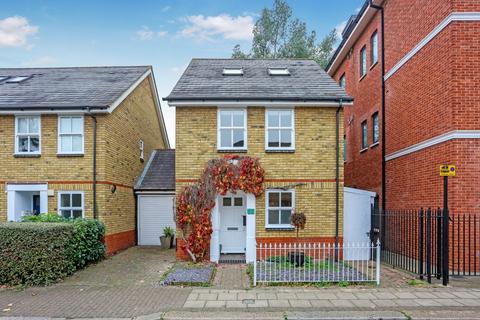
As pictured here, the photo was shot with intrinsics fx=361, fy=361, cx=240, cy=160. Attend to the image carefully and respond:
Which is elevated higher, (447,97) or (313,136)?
(447,97)

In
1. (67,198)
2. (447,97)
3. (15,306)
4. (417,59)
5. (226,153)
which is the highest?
(417,59)

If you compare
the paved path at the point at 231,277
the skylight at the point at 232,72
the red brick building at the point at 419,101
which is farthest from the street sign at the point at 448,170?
the skylight at the point at 232,72

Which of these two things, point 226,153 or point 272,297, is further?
point 226,153

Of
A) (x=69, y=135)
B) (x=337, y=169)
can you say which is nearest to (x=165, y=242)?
(x=69, y=135)

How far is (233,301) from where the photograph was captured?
291 inches

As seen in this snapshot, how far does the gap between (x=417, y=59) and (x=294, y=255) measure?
7183mm

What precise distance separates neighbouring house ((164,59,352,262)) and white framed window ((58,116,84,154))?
374 cm

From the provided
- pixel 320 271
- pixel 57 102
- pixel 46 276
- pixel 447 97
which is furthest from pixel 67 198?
pixel 447 97

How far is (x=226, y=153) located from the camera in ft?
38.6

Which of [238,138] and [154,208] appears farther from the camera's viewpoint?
[154,208]

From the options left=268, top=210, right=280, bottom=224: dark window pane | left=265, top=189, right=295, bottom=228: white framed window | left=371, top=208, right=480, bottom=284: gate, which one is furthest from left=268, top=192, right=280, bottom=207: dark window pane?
left=371, top=208, right=480, bottom=284: gate

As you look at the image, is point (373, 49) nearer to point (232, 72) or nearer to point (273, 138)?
point (232, 72)

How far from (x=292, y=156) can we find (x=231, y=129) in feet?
7.13

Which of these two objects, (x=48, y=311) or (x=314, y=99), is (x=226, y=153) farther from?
(x=48, y=311)
